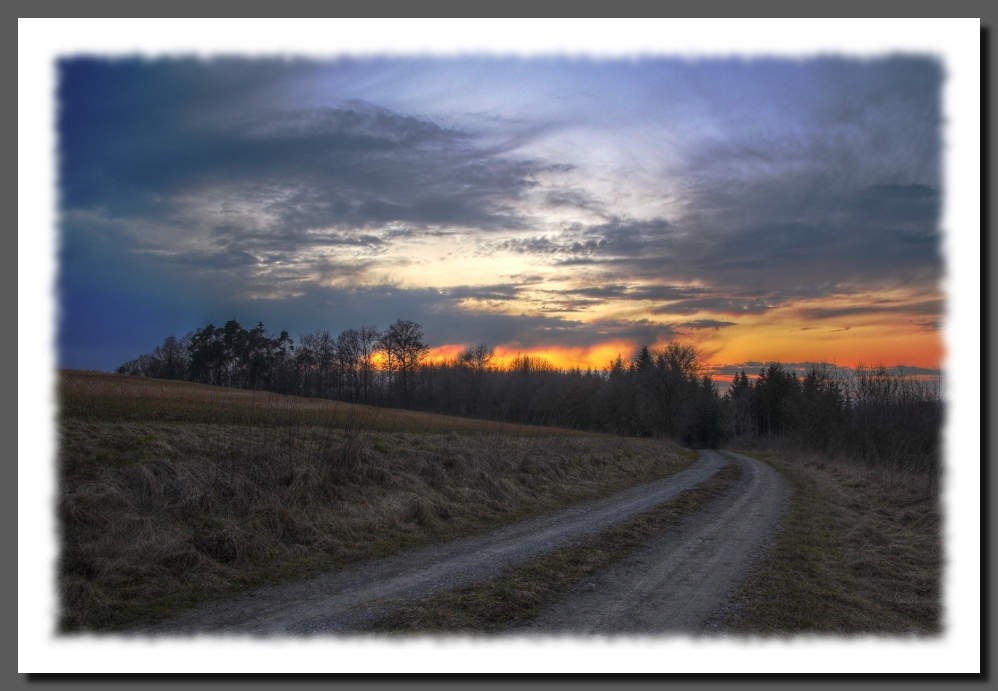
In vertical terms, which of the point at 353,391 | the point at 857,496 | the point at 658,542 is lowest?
the point at 857,496

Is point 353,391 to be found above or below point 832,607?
above

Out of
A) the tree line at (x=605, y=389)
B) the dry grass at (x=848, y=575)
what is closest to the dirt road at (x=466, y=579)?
the dry grass at (x=848, y=575)

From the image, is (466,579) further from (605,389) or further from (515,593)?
(605,389)

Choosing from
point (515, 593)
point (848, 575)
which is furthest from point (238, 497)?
point (848, 575)

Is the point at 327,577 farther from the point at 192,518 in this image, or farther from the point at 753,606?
the point at 753,606

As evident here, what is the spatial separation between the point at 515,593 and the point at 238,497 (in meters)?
5.78

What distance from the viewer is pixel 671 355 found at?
255 feet

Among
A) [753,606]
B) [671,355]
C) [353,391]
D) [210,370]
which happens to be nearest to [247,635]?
[753,606]

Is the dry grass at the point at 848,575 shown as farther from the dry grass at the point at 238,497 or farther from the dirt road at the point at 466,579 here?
the dry grass at the point at 238,497

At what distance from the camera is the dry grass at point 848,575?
6043 millimetres

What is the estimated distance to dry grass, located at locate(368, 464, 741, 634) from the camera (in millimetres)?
5586

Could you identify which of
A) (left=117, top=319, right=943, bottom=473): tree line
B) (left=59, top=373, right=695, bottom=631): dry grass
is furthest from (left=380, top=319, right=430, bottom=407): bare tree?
(left=59, top=373, right=695, bottom=631): dry grass

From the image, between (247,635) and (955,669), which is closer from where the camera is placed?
(955,669)

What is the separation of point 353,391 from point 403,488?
6.74 metres
